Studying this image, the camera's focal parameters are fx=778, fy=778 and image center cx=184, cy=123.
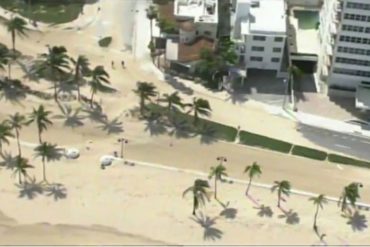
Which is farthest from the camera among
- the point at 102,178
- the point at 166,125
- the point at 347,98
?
the point at 347,98

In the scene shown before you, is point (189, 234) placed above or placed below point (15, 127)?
below

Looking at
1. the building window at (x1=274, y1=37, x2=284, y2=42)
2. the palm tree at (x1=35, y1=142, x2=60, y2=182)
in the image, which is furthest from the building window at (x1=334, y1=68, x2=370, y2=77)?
the palm tree at (x1=35, y1=142, x2=60, y2=182)

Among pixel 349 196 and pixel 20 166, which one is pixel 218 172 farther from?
pixel 20 166

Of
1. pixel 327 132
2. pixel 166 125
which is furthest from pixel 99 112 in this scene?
pixel 327 132

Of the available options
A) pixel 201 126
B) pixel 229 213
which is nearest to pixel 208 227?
pixel 229 213

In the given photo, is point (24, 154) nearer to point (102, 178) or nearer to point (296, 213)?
point (102, 178)

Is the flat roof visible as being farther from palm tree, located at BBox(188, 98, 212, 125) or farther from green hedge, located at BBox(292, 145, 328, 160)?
green hedge, located at BBox(292, 145, 328, 160)
